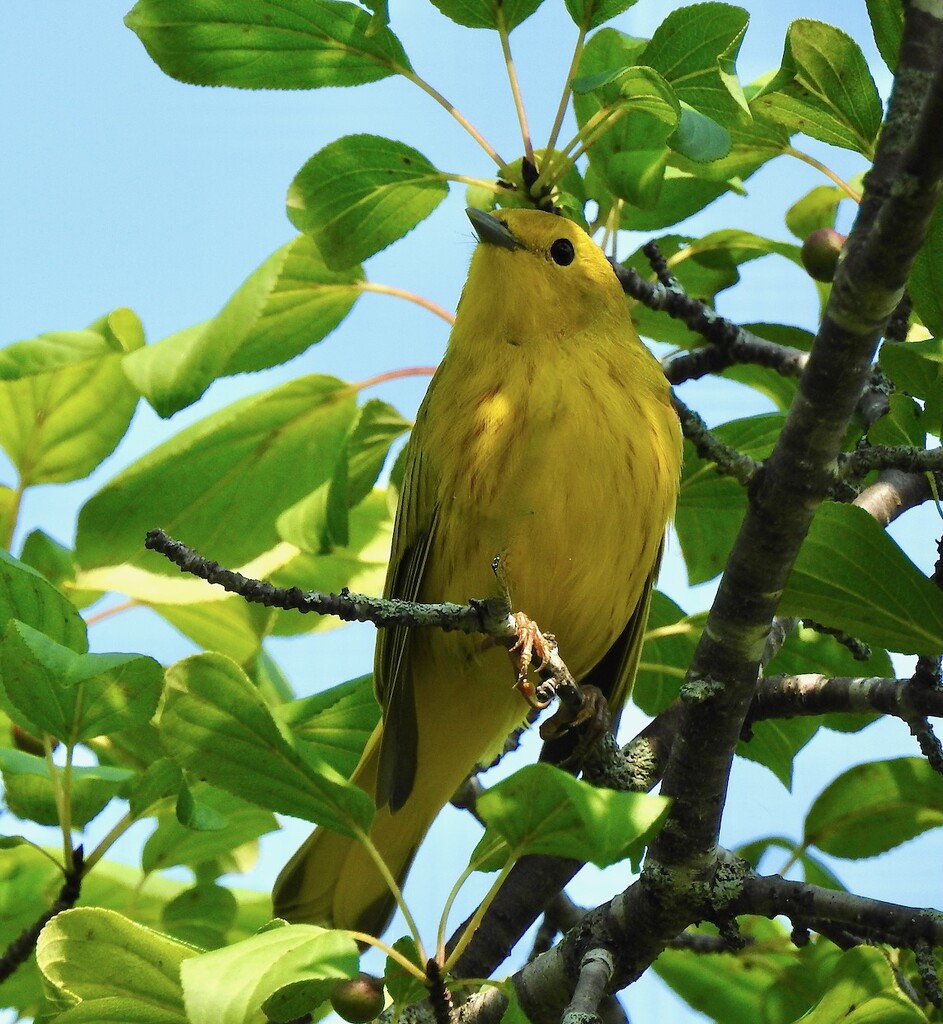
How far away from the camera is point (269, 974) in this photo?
5.65 ft

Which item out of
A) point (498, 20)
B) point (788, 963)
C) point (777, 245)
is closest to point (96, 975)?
point (788, 963)

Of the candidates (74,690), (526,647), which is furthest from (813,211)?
(74,690)

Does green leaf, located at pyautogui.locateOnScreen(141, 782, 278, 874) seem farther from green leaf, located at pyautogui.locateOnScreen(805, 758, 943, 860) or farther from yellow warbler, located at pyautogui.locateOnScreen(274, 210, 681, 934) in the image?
green leaf, located at pyautogui.locateOnScreen(805, 758, 943, 860)

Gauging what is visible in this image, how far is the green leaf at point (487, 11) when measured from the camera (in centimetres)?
271

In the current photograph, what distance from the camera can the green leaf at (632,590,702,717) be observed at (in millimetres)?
3268

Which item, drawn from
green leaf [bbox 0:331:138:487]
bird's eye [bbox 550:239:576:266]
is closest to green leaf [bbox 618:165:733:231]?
bird's eye [bbox 550:239:576:266]

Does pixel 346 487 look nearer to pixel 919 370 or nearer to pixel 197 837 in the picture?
pixel 197 837

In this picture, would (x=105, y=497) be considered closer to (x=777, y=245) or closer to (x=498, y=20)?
(x=498, y=20)

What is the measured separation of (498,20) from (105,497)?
4.64ft

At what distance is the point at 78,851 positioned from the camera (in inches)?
104

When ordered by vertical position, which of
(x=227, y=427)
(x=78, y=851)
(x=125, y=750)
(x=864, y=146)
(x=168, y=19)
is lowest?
(x=78, y=851)

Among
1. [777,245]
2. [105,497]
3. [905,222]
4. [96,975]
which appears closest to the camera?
[905,222]

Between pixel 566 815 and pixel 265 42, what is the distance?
5.56 ft

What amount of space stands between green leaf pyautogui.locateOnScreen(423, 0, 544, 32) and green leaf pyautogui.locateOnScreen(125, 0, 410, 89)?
0.43 ft
